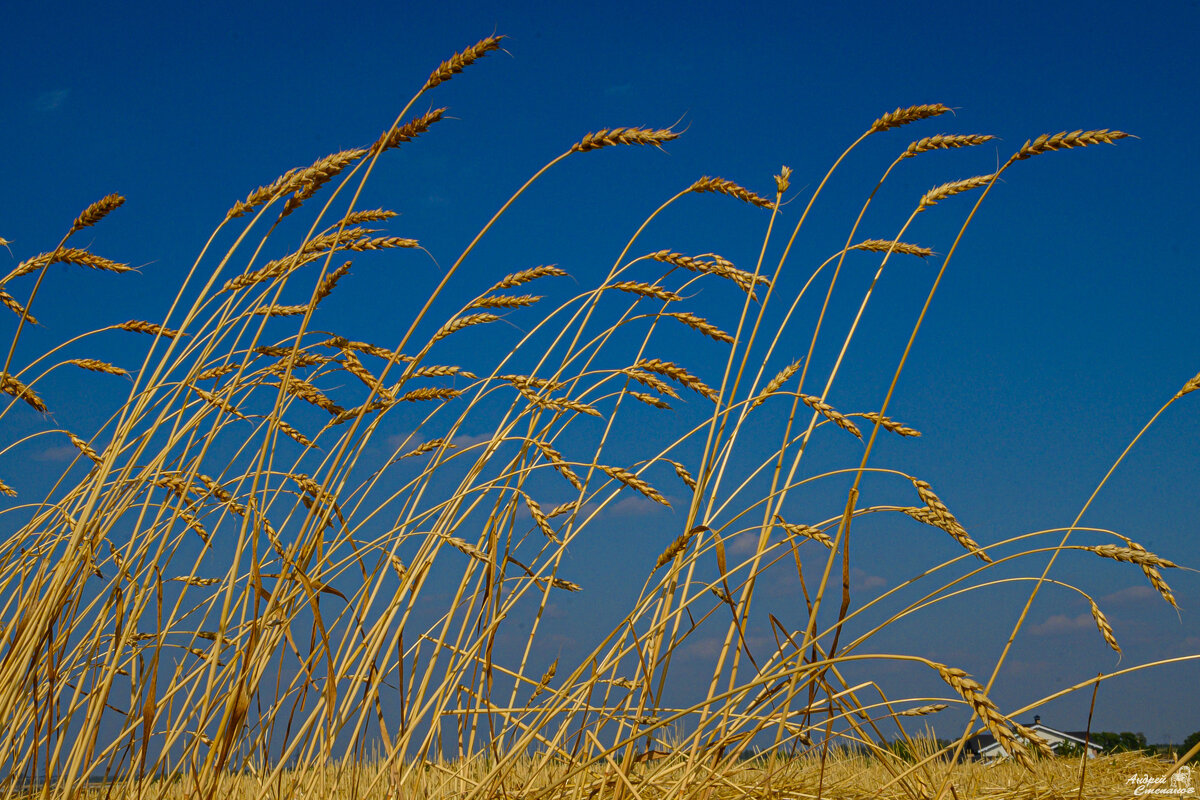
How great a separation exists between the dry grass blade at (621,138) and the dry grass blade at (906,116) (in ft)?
1.90

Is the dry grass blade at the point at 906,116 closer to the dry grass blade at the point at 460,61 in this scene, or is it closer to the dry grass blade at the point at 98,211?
the dry grass blade at the point at 460,61

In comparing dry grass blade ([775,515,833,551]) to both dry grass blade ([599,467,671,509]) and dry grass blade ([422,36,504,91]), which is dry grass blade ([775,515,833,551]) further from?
dry grass blade ([422,36,504,91])

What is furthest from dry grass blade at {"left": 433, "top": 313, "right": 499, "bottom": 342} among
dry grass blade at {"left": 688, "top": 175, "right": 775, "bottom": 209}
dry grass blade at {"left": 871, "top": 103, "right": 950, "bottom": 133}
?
dry grass blade at {"left": 871, "top": 103, "right": 950, "bottom": 133}

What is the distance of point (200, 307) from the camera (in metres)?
2.12

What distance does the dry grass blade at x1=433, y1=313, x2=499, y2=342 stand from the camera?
217 cm

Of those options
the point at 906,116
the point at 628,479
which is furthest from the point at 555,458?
the point at 906,116

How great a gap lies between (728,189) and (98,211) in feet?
5.52

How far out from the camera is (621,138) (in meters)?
1.88

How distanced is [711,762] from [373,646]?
86 cm

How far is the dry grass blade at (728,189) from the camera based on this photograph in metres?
2.18

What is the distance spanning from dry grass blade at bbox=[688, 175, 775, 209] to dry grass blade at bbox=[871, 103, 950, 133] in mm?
335

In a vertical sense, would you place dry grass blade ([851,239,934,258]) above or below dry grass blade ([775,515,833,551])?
above

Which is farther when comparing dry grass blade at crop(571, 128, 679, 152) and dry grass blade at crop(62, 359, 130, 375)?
dry grass blade at crop(62, 359, 130, 375)

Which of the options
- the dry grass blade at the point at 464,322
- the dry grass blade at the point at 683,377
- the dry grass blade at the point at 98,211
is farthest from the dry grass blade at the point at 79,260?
the dry grass blade at the point at 683,377
